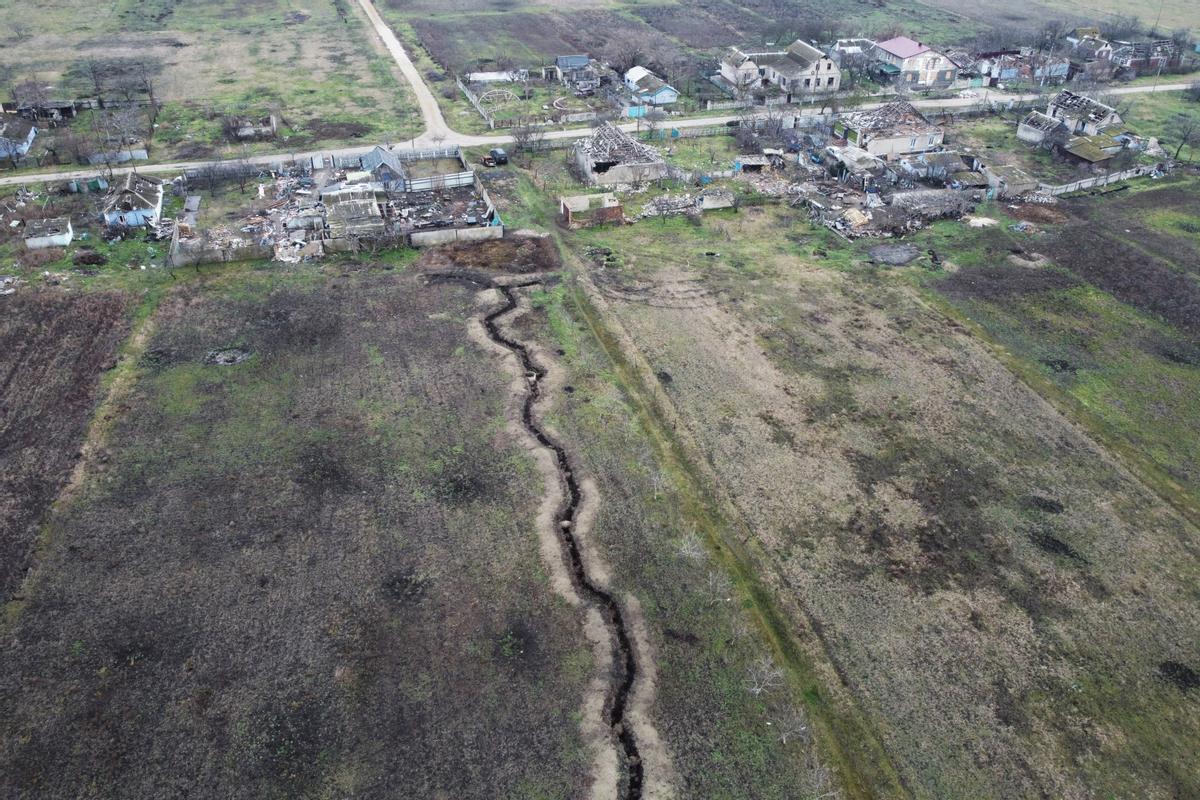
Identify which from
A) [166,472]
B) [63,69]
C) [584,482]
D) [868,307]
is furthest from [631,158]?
[63,69]

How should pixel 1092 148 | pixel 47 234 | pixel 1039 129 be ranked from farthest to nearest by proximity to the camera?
pixel 1039 129
pixel 1092 148
pixel 47 234

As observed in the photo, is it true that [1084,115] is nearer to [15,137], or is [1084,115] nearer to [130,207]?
[130,207]

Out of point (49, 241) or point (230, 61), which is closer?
point (49, 241)

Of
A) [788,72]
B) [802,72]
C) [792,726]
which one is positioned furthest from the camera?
[788,72]

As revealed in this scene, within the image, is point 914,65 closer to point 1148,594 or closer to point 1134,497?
point 1134,497

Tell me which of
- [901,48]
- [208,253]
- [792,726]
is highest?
[901,48]

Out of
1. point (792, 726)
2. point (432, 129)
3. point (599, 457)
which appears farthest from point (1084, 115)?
point (792, 726)
